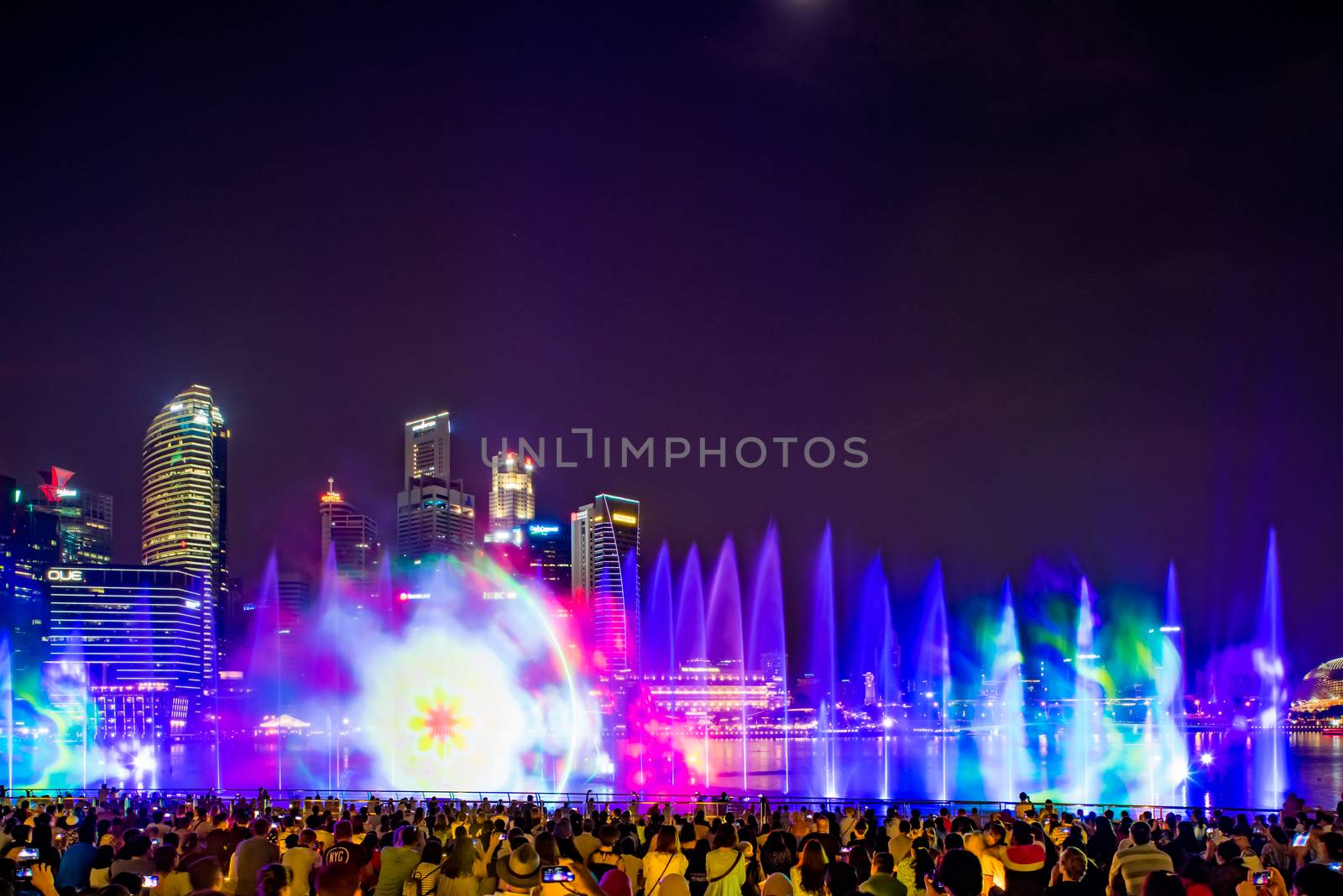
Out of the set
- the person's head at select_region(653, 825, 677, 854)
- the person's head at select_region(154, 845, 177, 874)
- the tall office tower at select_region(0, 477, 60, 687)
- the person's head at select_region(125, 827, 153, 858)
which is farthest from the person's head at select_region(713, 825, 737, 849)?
the tall office tower at select_region(0, 477, 60, 687)

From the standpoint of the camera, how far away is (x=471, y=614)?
600 ft

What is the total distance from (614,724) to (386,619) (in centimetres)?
4920

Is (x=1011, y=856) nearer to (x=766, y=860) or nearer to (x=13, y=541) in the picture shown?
(x=766, y=860)

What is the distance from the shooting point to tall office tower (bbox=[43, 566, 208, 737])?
165m

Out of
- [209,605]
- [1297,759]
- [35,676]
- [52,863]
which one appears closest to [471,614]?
[209,605]

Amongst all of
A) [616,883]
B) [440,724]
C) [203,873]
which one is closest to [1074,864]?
[616,883]

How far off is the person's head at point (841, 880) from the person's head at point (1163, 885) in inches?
56.6

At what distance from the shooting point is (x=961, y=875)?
623cm

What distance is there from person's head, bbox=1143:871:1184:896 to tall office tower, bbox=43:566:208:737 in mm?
170471

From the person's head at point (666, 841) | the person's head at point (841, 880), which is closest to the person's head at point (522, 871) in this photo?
the person's head at point (666, 841)

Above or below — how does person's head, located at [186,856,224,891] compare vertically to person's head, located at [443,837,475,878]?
above

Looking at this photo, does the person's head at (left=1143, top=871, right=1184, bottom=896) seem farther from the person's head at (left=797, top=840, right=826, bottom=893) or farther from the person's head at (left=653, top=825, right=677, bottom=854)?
the person's head at (left=653, top=825, right=677, bottom=854)

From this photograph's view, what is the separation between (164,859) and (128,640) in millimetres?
180556

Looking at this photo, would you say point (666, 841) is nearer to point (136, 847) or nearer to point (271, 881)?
point (271, 881)
